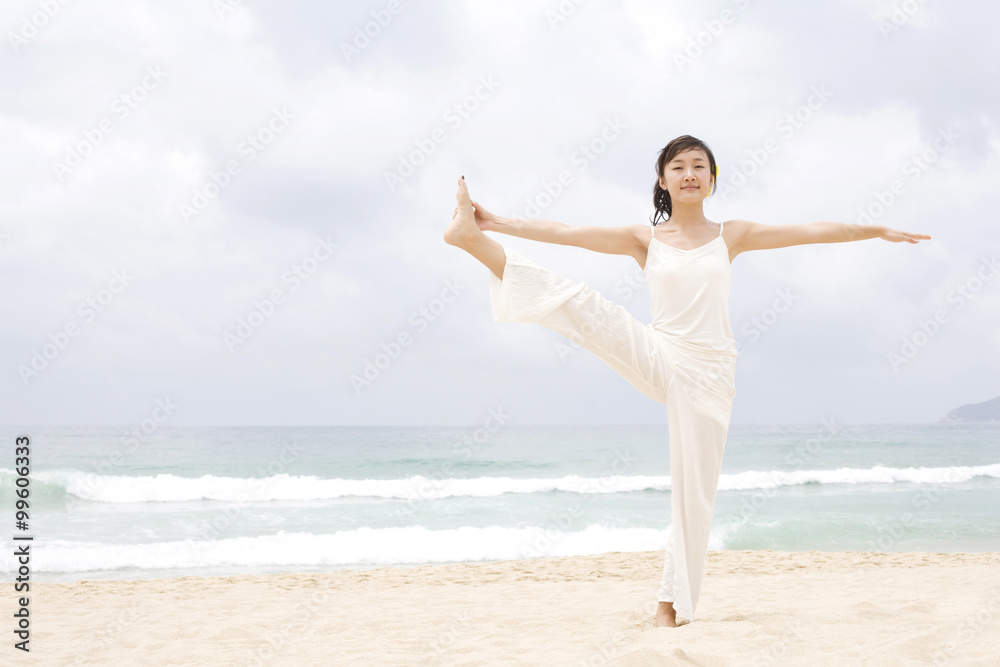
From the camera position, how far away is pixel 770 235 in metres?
3.62

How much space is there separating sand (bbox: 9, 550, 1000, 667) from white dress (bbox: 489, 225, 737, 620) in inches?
17.0

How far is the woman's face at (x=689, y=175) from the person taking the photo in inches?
140

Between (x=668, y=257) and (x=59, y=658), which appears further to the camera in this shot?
(x=59, y=658)

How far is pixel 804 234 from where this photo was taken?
3.53 m

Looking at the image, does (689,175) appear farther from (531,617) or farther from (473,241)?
(531,617)

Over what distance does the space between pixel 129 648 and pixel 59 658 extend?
337mm

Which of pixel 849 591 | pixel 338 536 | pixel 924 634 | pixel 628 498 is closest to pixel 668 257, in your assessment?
pixel 924 634

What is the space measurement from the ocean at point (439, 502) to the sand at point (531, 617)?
6.65 ft

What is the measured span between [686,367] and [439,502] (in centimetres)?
1109

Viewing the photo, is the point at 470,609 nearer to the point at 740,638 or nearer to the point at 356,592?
the point at 356,592
